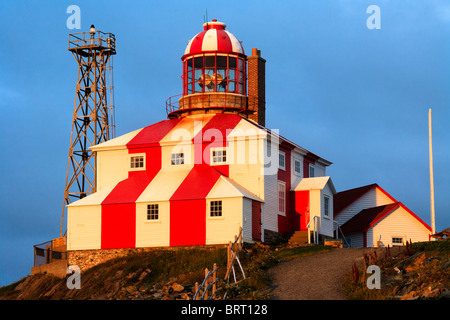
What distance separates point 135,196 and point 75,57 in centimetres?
1958

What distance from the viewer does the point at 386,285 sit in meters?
32.2

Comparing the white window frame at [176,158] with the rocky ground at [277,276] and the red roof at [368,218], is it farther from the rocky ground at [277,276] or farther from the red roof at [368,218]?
the red roof at [368,218]

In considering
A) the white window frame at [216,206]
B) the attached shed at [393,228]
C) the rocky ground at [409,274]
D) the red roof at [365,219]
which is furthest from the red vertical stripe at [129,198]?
the rocky ground at [409,274]

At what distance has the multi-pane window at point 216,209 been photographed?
145 ft

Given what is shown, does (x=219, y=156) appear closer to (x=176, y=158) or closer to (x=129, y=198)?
(x=176, y=158)

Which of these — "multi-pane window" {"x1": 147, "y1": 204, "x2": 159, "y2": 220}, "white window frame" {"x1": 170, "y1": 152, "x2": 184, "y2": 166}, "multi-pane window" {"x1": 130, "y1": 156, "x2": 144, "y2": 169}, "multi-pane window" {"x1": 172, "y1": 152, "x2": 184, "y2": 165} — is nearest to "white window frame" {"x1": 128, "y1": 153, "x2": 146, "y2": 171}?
"multi-pane window" {"x1": 130, "y1": 156, "x2": 144, "y2": 169}

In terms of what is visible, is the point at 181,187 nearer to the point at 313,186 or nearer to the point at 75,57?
the point at 313,186

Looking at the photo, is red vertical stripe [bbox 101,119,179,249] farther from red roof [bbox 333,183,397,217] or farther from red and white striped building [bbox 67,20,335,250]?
red roof [bbox 333,183,397,217]

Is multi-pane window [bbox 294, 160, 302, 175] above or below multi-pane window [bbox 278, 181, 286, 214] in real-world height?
above

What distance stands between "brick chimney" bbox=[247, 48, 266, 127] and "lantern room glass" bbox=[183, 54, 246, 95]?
0.70 meters

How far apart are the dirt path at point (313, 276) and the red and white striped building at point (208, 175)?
19.3 feet

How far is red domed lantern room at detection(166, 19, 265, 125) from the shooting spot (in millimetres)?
50625

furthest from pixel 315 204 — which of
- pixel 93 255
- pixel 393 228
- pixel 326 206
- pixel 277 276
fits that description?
pixel 277 276
